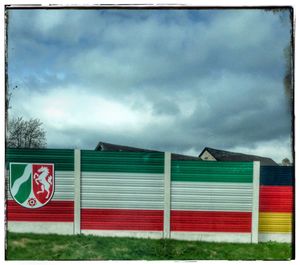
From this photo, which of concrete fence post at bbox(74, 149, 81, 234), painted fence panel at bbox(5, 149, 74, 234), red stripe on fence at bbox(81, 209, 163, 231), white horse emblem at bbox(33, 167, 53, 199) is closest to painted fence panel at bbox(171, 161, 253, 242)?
red stripe on fence at bbox(81, 209, 163, 231)

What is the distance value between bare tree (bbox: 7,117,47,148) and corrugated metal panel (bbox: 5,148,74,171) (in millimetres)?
71

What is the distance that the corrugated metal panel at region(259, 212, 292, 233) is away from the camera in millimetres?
3551

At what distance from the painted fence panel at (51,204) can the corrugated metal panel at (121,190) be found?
0.20 meters

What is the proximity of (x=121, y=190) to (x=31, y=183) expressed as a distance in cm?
108

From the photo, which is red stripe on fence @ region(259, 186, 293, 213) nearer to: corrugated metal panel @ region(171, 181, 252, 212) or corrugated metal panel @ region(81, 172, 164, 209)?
corrugated metal panel @ region(171, 181, 252, 212)

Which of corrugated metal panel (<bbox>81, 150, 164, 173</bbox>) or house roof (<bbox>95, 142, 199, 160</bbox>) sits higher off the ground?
house roof (<bbox>95, 142, 199, 160</bbox>)

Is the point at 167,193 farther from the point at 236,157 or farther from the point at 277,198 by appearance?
the point at 277,198

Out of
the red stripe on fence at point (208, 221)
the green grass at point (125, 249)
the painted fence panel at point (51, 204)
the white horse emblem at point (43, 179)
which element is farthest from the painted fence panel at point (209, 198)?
the white horse emblem at point (43, 179)

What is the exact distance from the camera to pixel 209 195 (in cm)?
356

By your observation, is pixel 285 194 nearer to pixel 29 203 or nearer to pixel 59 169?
pixel 59 169

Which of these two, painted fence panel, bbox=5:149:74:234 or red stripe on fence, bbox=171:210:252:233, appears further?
red stripe on fence, bbox=171:210:252:233

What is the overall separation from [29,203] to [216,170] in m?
2.31

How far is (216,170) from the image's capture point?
357cm

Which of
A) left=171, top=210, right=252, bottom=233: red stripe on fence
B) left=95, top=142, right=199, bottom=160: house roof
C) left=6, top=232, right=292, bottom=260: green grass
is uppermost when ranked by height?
left=95, top=142, right=199, bottom=160: house roof
